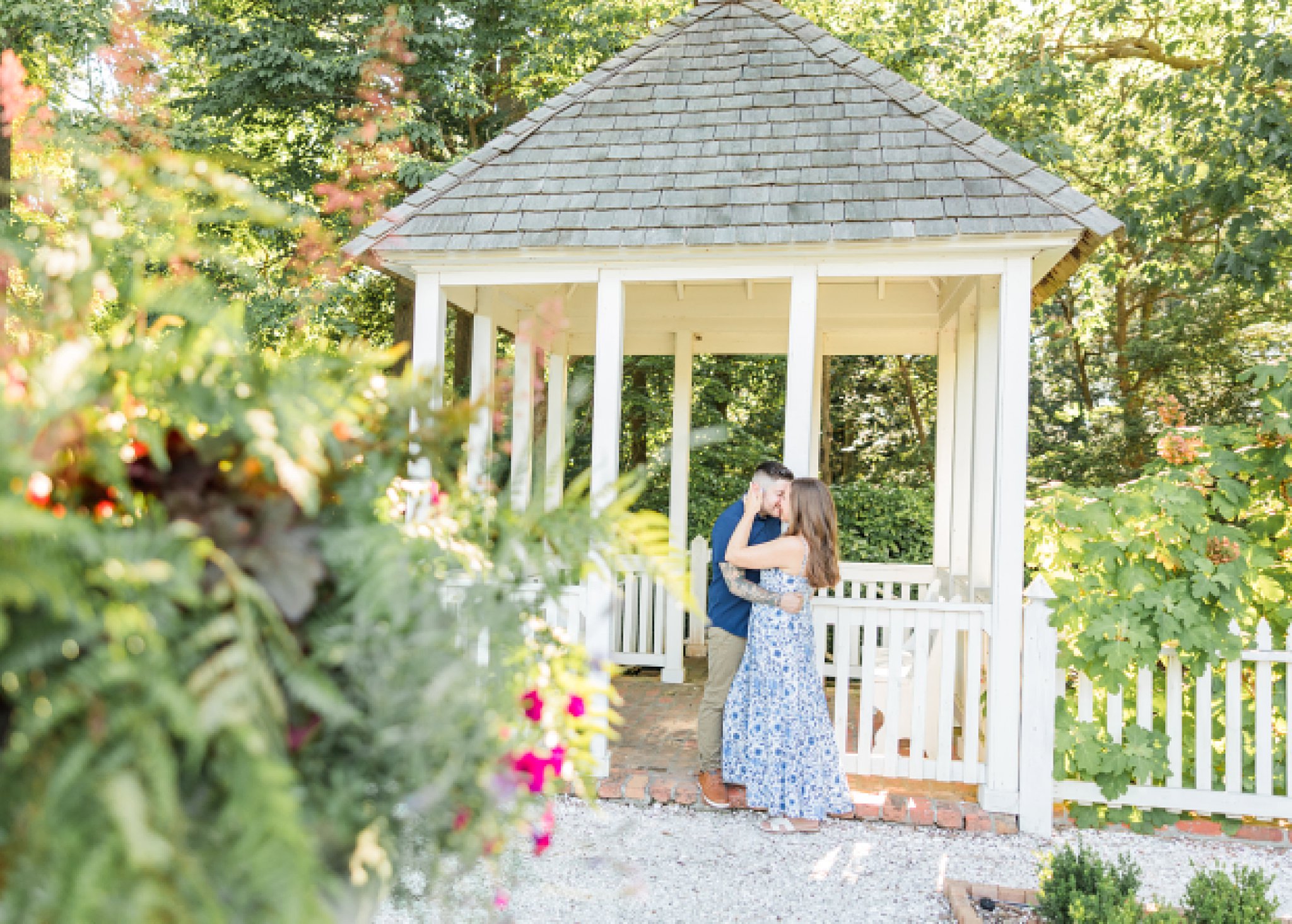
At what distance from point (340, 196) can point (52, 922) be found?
28.8ft

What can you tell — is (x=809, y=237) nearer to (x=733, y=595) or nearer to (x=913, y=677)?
(x=733, y=595)

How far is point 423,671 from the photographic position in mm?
1009

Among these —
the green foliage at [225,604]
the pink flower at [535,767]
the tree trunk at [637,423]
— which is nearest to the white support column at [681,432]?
the tree trunk at [637,423]

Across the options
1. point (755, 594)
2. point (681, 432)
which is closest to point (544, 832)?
point (755, 594)

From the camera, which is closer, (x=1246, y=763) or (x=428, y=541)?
(x=428, y=541)

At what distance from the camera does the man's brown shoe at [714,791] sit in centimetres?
474

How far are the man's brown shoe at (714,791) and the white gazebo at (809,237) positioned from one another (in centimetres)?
71

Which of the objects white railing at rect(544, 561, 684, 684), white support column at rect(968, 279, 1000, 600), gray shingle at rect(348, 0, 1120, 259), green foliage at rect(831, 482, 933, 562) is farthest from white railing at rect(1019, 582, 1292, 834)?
green foliage at rect(831, 482, 933, 562)

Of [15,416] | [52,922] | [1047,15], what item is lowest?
[52,922]

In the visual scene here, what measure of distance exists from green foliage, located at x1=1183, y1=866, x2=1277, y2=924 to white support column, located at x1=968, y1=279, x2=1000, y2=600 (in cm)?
232

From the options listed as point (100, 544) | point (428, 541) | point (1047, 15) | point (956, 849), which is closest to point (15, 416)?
point (100, 544)

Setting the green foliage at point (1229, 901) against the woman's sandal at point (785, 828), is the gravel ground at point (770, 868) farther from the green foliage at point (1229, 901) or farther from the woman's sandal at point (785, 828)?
the green foliage at point (1229, 901)

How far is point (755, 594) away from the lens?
4555mm

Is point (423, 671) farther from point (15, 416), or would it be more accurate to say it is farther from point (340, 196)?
point (340, 196)
